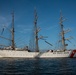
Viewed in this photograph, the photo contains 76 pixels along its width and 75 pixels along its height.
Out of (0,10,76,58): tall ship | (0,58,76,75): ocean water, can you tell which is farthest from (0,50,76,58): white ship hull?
(0,58,76,75): ocean water

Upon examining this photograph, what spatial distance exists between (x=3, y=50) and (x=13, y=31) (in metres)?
13.1

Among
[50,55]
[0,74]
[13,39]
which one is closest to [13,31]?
[13,39]

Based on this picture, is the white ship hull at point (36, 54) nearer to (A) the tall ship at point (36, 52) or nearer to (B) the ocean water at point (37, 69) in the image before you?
(A) the tall ship at point (36, 52)

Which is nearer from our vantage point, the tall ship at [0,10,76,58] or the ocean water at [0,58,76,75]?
the ocean water at [0,58,76,75]

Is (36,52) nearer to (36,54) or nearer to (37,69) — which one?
(36,54)

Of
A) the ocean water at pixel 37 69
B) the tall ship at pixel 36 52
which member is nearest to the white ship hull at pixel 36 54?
the tall ship at pixel 36 52

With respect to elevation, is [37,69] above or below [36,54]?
below

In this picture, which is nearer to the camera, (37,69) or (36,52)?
(37,69)

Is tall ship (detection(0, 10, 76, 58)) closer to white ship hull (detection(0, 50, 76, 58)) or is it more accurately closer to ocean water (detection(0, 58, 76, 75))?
white ship hull (detection(0, 50, 76, 58))

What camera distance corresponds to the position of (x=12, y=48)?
104 m

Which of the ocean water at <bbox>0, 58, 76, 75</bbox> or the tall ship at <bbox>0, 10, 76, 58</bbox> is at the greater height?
the tall ship at <bbox>0, 10, 76, 58</bbox>

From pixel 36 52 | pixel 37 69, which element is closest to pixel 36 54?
pixel 36 52

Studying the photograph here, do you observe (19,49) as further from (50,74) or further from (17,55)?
(50,74)

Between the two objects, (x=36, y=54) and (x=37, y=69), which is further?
(x=36, y=54)
